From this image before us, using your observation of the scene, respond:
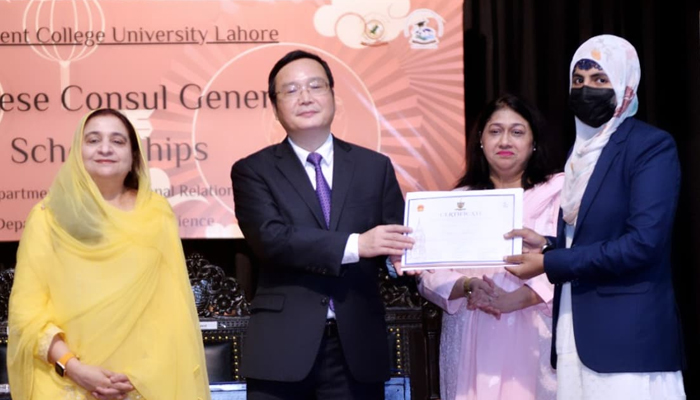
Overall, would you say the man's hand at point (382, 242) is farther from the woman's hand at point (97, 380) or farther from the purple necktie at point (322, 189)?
the woman's hand at point (97, 380)

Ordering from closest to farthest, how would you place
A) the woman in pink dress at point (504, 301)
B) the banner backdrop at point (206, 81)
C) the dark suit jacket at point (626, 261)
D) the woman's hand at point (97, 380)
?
the dark suit jacket at point (626, 261)
the woman's hand at point (97, 380)
the woman in pink dress at point (504, 301)
the banner backdrop at point (206, 81)

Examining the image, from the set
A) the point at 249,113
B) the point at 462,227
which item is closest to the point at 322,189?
the point at 462,227

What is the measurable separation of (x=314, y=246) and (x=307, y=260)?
44mm

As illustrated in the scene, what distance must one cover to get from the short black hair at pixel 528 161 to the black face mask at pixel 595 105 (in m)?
0.57

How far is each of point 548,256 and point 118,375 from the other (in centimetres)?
123

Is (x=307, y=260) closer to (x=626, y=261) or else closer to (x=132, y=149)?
(x=132, y=149)

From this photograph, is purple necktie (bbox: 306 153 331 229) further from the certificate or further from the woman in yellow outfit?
the woman in yellow outfit

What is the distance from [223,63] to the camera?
405cm

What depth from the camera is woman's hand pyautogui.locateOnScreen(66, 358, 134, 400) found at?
8.77 feet

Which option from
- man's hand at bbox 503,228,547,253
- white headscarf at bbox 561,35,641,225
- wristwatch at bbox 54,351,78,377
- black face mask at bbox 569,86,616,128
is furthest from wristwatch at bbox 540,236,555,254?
wristwatch at bbox 54,351,78,377

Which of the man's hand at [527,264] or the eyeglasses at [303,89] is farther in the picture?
the eyeglasses at [303,89]

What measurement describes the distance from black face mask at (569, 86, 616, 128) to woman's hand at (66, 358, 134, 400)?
1.48 meters

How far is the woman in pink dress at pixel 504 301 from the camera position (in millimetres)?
3113

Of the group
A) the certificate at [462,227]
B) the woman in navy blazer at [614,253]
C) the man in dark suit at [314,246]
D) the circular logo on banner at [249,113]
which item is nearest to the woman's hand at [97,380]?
the man in dark suit at [314,246]
